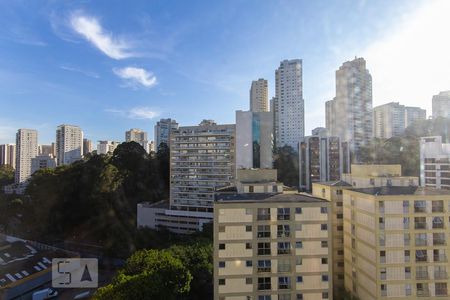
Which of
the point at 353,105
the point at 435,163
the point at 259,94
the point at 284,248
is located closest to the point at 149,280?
the point at 284,248

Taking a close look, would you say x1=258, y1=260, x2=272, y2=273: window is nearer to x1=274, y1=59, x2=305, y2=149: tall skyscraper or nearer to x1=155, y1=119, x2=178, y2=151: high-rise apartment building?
x1=155, y1=119, x2=178, y2=151: high-rise apartment building

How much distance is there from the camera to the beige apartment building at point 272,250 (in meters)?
5.41

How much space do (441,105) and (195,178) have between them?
540 inches

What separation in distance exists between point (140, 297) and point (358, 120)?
18746mm

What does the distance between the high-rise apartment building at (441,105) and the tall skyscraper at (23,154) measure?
94.9ft

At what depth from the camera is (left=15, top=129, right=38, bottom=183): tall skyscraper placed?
23.3 metres

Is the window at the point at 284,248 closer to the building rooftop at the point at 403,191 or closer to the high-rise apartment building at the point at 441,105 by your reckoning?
the building rooftop at the point at 403,191

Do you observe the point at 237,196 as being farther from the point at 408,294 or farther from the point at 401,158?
the point at 401,158

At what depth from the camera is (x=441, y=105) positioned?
15148mm

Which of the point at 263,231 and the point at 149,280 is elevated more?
the point at 263,231

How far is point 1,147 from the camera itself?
2761 centimetres

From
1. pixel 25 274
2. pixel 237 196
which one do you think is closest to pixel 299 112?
pixel 237 196

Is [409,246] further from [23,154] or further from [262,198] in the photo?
[23,154]

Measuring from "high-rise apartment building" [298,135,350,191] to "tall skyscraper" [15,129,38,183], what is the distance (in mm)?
22080
